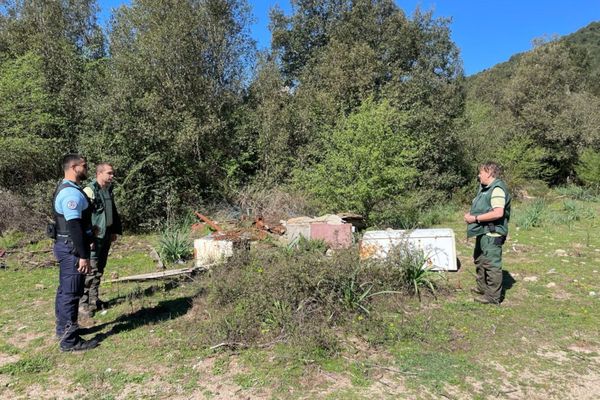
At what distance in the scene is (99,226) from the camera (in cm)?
471

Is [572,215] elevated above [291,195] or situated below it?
below

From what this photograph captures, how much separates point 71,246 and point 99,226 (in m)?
0.97

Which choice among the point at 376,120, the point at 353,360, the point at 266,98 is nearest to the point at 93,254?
the point at 353,360

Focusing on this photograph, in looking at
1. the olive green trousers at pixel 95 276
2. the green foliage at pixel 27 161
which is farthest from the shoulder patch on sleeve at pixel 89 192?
the green foliage at pixel 27 161

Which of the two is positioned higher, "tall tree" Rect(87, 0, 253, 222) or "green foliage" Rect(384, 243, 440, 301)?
"tall tree" Rect(87, 0, 253, 222)

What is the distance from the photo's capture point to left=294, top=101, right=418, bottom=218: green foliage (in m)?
8.57

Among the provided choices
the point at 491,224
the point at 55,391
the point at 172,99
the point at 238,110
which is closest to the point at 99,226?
the point at 55,391

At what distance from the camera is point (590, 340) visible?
3963 millimetres

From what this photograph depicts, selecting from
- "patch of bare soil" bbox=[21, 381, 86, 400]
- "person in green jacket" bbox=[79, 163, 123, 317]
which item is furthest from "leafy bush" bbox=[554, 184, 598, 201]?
"patch of bare soil" bbox=[21, 381, 86, 400]

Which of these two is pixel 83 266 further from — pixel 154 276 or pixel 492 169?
pixel 492 169

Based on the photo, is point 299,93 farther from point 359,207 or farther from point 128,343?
point 128,343

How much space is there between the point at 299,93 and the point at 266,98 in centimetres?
132

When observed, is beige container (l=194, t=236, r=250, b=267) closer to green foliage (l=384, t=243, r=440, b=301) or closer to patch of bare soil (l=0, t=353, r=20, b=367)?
green foliage (l=384, t=243, r=440, b=301)

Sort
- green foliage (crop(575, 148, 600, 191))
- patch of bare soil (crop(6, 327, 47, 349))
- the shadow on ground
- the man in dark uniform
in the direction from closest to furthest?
the man in dark uniform < patch of bare soil (crop(6, 327, 47, 349)) < the shadow on ground < green foliage (crop(575, 148, 600, 191))
